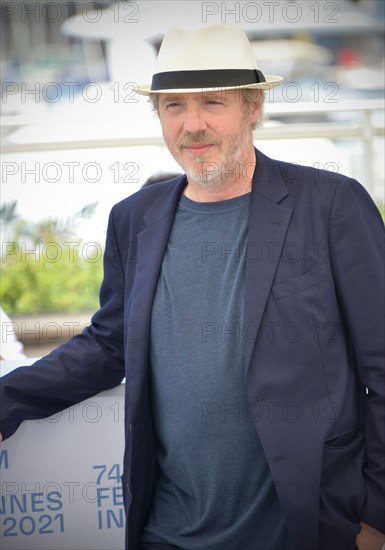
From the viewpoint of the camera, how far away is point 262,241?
167cm

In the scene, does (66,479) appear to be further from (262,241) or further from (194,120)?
(194,120)

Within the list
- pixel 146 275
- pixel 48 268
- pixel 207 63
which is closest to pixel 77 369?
pixel 146 275

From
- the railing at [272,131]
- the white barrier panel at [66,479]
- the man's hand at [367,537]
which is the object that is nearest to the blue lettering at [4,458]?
the white barrier panel at [66,479]

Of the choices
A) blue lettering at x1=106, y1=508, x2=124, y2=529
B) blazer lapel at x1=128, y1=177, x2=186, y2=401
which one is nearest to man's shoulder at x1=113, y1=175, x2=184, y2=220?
blazer lapel at x1=128, y1=177, x2=186, y2=401

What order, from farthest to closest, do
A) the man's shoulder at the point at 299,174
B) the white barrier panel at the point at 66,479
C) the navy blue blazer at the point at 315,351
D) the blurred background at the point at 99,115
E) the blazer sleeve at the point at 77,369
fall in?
the blurred background at the point at 99,115 < the white barrier panel at the point at 66,479 < the blazer sleeve at the point at 77,369 < the man's shoulder at the point at 299,174 < the navy blue blazer at the point at 315,351

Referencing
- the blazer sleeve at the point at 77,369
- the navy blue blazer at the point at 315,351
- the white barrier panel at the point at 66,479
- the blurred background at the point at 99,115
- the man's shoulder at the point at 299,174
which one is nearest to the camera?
the navy blue blazer at the point at 315,351

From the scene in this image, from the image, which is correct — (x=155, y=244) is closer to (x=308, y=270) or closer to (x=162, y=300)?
(x=162, y=300)

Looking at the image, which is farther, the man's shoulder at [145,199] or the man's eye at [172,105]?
the man's shoulder at [145,199]

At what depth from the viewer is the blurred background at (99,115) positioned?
3.46 meters

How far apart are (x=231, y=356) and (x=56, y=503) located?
0.81 meters

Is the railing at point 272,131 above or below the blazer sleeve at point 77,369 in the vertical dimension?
above

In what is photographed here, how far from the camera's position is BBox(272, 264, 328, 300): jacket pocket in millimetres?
1627

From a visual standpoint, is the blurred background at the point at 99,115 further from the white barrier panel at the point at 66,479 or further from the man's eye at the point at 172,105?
the man's eye at the point at 172,105

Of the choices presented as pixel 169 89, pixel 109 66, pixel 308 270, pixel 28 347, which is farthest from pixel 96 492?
pixel 109 66
